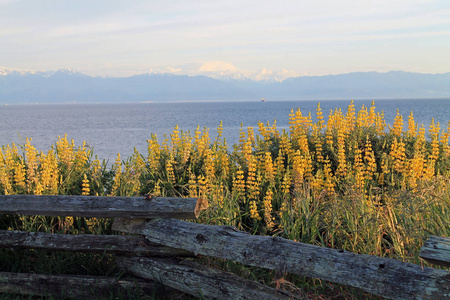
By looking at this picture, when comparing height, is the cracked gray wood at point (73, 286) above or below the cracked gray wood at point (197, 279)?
below

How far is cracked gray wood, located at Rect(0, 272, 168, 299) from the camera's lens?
13.9 feet

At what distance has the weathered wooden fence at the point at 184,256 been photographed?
3.01 metres

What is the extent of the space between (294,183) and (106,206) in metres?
3.46

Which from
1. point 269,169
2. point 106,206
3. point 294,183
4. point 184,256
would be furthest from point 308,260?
point 269,169

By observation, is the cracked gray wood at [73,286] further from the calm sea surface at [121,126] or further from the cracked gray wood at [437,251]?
the calm sea surface at [121,126]

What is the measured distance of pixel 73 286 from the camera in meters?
4.34

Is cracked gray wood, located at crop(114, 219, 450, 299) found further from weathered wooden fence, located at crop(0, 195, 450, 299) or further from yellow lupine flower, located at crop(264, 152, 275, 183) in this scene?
yellow lupine flower, located at crop(264, 152, 275, 183)

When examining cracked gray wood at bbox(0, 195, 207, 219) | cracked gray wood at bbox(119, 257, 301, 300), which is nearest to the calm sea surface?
cracked gray wood at bbox(0, 195, 207, 219)

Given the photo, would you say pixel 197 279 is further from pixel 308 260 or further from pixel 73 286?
pixel 73 286

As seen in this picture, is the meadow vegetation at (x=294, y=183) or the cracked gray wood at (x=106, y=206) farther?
the meadow vegetation at (x=294, y=183)

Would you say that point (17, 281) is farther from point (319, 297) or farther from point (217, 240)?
point (319, 297)

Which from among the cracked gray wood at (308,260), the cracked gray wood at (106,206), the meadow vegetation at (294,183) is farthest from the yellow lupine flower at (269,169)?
the cracked gray wood at (308,260)

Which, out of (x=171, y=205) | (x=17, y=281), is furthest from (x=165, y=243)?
(x=17, y=281)

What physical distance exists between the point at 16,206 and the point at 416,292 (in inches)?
168
